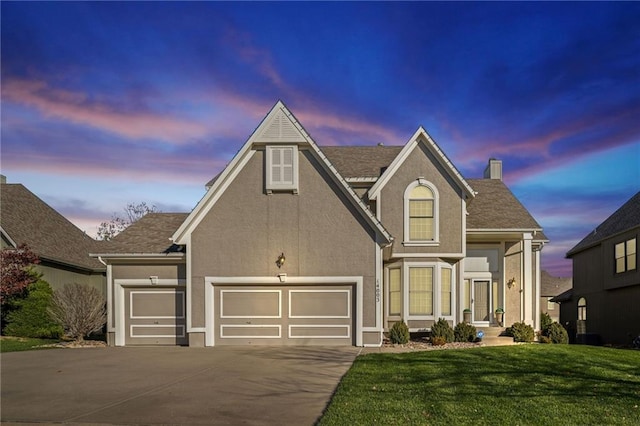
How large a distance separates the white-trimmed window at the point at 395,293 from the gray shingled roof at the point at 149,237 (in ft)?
26.8

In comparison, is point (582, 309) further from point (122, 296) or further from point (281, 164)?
point (122, 296)

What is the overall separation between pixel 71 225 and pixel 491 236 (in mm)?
25651

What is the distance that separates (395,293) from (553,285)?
45.8 metres

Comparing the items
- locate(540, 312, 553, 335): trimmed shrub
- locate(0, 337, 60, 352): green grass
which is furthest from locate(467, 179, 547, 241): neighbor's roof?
locate(0, 337, 60, 352): green grass

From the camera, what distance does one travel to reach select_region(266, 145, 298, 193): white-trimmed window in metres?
17.5

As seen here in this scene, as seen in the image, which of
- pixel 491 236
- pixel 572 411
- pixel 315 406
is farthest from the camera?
pixel 491 236

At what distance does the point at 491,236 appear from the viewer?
2133 centimetres

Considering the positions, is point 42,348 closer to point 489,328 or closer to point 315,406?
point 315,406

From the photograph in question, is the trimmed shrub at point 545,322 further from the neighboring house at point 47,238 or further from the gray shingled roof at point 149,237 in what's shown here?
the neighboring house at point 47,238

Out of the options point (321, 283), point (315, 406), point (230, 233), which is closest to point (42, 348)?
point (230, 233)

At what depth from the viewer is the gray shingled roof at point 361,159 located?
69.9 ft

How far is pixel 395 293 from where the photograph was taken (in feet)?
63.8

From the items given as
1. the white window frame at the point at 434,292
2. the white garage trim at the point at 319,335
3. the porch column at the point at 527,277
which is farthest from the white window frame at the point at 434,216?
the white garage trim at the point at 319,335

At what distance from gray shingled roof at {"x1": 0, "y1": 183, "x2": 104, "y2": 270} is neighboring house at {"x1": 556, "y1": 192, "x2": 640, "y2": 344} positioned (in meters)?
29.0
